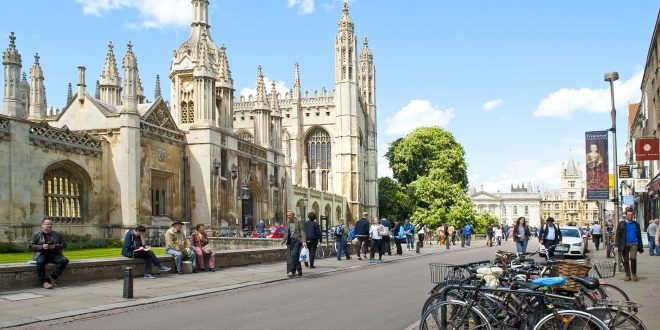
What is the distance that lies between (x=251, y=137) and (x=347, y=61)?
1312cm

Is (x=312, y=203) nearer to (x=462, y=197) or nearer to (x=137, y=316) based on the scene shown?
(x=462, y=197)

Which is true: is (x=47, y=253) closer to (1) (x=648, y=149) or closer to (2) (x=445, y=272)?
(2) (x=445, y=272)

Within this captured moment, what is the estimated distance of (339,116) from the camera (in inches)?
2726

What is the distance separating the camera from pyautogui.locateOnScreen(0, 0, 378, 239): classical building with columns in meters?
21.2

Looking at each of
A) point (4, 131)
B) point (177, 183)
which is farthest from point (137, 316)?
point (177, 183)

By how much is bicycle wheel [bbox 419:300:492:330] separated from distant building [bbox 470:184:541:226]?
485 feet

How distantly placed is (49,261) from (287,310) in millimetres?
5395

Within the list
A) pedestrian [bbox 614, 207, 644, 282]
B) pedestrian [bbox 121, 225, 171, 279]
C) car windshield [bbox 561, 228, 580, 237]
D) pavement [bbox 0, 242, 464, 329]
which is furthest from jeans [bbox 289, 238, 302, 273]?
car windshield [bbox 561, 228, 580, 237]

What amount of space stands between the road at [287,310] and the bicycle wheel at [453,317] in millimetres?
1966

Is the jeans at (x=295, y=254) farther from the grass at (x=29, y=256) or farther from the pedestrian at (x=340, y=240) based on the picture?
the pedestrian at (x=340, y=240)

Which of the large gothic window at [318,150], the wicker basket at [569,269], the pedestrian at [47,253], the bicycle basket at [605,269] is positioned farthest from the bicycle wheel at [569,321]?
the large gothic window at [318,150]

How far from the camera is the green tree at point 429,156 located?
222 ft

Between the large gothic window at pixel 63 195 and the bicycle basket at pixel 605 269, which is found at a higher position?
the large gothic window at pixel 63 195

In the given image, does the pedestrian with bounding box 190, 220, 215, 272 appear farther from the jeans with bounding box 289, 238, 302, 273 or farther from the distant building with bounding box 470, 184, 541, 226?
the distant building with bounding box 470, 184, 541, 226
